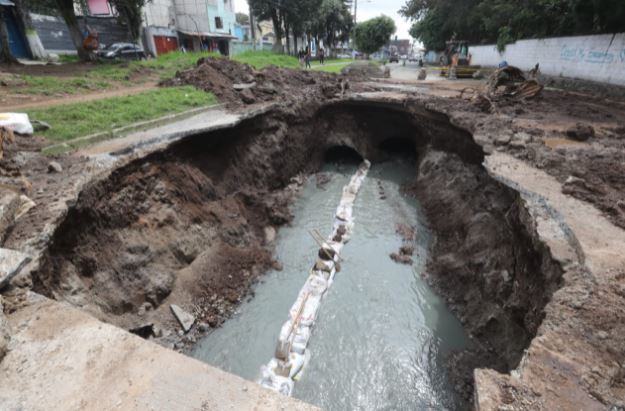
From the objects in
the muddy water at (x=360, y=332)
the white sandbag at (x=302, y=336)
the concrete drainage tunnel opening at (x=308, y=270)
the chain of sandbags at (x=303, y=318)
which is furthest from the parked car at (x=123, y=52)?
the white sandbag at (x=302, y=336)

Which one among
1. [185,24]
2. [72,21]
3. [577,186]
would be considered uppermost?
[185,24]

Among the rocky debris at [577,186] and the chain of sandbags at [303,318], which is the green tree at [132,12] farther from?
the rocky debris at [577,186]

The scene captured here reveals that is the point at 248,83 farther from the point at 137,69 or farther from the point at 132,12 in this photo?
the point at 132,12

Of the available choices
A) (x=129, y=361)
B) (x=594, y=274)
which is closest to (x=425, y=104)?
(x=594, y=274)

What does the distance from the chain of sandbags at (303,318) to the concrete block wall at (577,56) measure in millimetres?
14040

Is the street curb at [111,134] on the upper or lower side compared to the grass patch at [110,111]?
lower

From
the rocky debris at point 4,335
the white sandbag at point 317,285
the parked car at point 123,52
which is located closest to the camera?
the rocky debris at point 4,335

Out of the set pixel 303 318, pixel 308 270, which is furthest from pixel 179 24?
pixel 303 318

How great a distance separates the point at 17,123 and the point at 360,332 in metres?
9.30

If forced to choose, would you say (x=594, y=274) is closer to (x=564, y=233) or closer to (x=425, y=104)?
(x=564, y=233)

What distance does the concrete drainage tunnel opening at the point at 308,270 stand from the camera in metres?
6.08

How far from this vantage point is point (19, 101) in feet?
33.0

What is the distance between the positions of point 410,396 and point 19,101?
532 inches

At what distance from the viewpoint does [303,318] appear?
745 cm
